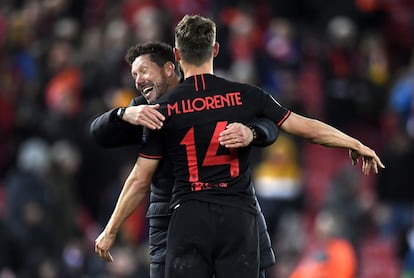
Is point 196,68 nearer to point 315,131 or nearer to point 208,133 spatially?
point 208,133

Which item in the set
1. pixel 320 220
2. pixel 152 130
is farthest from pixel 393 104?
pixel 152 130

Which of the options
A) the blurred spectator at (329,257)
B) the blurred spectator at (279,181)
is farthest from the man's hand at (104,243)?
the blurred spectator at (279,181)

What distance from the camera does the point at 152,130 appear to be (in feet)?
23.0

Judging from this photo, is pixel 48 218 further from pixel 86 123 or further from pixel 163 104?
pixel 163 104

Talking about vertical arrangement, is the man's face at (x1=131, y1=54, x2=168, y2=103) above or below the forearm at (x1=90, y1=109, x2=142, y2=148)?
A: above

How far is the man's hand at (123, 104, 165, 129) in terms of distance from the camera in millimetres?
6797

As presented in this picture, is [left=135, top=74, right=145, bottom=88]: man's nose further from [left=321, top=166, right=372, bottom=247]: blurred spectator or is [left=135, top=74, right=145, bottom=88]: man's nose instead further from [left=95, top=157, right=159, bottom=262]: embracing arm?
[left=321, top=166, right=372, bottom=247]: blurred spectator

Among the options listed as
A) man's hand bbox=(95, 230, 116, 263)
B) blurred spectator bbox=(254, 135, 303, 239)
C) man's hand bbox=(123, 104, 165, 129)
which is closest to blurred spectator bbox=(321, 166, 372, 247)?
blurred spectator bbox=(254, 135, 303, 239)

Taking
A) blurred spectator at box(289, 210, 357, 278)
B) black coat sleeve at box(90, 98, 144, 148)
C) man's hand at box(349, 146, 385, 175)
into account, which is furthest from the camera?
blurred spectator at box(289, 210, 357, 278)

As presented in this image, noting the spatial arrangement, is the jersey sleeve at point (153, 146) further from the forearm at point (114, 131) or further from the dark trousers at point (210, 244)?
the dark trousers at point (210, 244)

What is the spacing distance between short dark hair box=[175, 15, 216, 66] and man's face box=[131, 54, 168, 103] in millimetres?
368

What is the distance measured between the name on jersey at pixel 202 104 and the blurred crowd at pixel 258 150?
555cm

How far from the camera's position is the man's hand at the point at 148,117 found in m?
6.80

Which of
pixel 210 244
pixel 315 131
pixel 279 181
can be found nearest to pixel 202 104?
pixel 315 131
